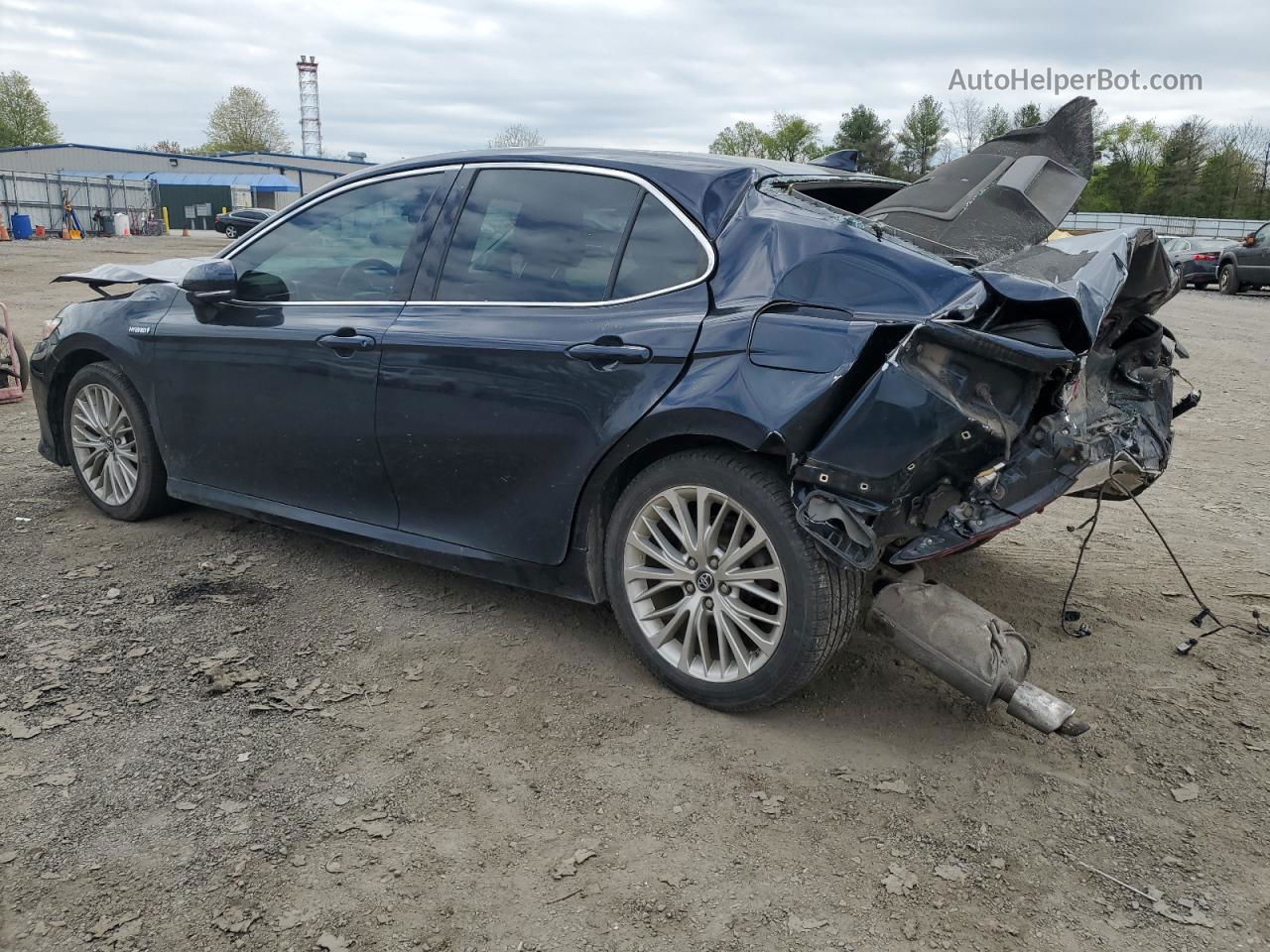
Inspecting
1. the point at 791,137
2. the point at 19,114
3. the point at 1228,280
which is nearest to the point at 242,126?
the point at 19,114

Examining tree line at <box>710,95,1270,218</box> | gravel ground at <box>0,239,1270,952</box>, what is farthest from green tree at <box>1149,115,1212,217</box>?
gravel ground at <box>0,239,1270,952</box>

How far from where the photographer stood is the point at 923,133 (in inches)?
2977

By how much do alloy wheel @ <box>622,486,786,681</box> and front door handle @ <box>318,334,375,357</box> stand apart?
129cm

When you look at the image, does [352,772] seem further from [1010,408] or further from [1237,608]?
[1237,608]

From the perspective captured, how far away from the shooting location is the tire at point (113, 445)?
4895 millimetres

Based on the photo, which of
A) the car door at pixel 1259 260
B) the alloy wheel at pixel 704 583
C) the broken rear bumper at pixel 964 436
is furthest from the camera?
the car door at pixel 1259 260

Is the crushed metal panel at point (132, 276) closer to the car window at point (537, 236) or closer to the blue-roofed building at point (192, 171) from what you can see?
the car window at point (537, 236)

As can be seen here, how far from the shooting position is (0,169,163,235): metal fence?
41812mm

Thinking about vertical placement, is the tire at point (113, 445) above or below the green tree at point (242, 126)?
below

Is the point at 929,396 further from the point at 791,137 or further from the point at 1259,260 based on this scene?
the point at 791,137

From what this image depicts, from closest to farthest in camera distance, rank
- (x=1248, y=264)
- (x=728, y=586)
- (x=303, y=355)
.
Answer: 1. (x=728, y=586)
2. (x=303, y=355)
3. (x=1248, y=264)

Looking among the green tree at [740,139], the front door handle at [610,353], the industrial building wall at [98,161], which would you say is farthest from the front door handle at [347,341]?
the green tree at [740,139]

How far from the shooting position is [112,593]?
4.27 meters

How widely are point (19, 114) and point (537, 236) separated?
109 m
